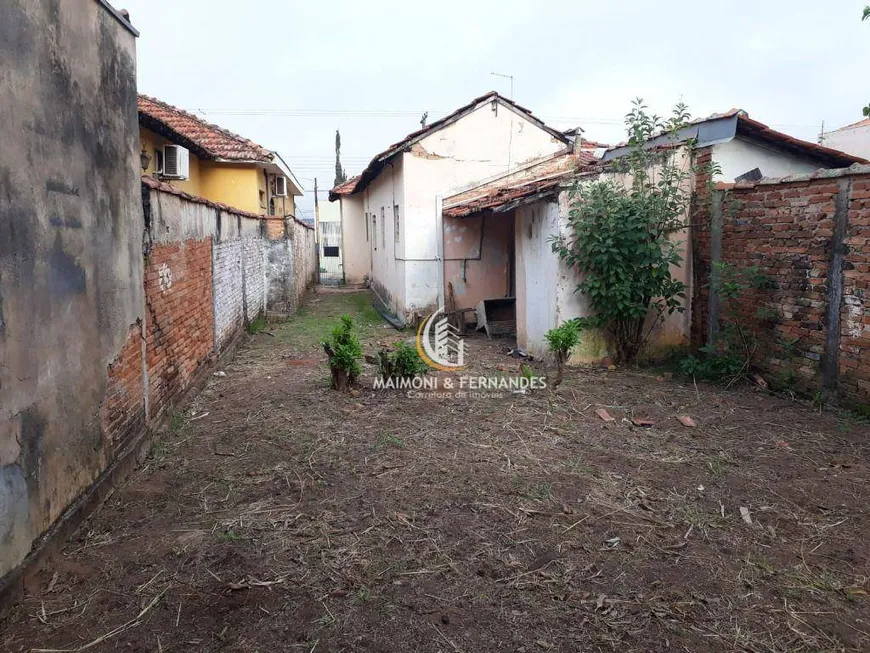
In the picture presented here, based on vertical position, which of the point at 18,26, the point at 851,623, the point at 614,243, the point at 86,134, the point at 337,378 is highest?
the point at 18,26

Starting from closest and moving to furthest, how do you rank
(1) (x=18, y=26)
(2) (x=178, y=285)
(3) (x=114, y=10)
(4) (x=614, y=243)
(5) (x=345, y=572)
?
(1) (x=18, y=26), (5) (x=345, y=572), (3) (x=114, y=10), (2) (x=178, y=285), (4) (x=614, y=243)

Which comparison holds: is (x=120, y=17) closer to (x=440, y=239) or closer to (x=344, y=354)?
(x=344, y=354)

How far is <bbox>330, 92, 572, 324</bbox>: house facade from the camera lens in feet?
38.0

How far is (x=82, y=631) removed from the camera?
2.72 meters

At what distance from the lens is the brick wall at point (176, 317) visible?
5121 mm

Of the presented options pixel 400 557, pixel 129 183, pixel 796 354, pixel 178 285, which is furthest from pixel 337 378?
pixel 796 354

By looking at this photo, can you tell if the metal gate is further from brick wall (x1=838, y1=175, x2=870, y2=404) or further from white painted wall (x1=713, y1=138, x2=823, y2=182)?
brick wall (x1=838, y1=175, x2=870, y2=404)

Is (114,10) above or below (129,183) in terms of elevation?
above

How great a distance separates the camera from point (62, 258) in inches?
133

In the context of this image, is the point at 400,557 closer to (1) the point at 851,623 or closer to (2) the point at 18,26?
(1) the point at 851,623

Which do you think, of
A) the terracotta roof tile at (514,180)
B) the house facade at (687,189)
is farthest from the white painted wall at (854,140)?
the house facade at (687,189)

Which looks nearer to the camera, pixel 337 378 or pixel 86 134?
pixel 86 134

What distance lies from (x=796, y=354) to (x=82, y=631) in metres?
6.63

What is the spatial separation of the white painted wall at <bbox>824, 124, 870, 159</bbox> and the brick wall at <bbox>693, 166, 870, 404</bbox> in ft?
29.9
